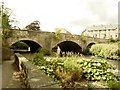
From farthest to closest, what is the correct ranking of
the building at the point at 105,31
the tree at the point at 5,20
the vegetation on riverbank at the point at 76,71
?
the building at the point at 105,31 → the tree at the point at 5,20 → the vegetation on riverbank at the point at 76,71

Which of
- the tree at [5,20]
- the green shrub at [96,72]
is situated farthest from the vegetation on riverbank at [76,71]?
the tree at [5,20]

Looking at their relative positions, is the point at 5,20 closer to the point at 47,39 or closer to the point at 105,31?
the point at 47,39

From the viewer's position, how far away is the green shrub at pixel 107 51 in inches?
766

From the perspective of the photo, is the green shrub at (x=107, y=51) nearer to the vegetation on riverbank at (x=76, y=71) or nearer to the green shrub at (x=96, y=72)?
the vegetation on riverbank at (x=76, y=71)

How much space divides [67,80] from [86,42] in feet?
73.6

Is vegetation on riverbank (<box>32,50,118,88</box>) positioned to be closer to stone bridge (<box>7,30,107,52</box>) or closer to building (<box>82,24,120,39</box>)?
stone bridge (<box>7,30,107,52</box>)

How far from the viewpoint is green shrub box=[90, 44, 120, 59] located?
63.9 ft

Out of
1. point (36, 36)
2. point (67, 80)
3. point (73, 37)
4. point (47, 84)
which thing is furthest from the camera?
point (73, 37)

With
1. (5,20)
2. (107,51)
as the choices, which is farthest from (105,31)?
(5,20)

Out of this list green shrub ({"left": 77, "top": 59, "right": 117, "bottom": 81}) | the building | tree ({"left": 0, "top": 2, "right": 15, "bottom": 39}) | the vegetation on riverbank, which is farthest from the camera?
the building

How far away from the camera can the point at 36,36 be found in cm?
2136

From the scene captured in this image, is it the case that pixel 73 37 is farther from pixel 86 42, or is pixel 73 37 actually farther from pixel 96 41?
pixel 96 41

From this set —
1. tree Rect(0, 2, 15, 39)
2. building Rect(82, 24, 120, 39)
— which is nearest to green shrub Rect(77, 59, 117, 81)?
tree Rect(0, 2, 15, 39)

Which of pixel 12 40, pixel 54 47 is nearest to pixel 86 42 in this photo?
pixel 54 47
